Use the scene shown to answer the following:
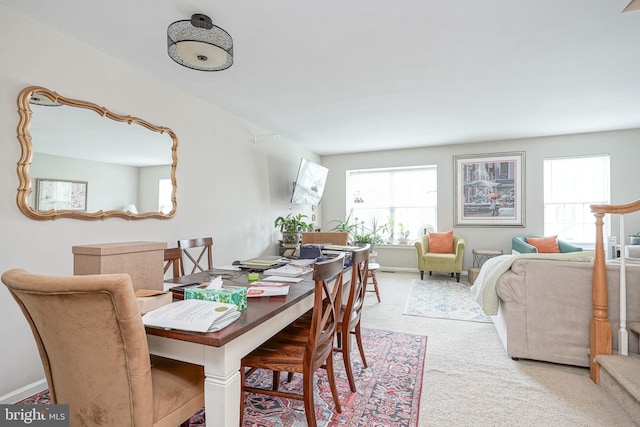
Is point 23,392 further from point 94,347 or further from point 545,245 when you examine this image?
point 545,245

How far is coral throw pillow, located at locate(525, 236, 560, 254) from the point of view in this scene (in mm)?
4770

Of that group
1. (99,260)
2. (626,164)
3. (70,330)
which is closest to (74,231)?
(99,260)

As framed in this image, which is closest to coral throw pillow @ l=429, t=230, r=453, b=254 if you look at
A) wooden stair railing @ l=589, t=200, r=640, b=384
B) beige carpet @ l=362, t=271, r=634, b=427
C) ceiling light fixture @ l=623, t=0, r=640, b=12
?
beige carpet @ l=362, t=271, r=634, b=427

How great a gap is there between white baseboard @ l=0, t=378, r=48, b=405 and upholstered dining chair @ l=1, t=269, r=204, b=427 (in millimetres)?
1390

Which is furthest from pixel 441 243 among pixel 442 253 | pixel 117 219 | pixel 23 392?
pixel 23 392

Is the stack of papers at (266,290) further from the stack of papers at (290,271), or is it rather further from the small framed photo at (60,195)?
the small framed photo at (60,195)

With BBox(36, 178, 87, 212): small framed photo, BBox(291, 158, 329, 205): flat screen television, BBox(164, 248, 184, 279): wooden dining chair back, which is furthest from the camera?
BBox(291, 158, 329, 205): flat screen television

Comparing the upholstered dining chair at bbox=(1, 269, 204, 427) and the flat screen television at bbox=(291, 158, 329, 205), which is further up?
the flat screen television at bbox=(291, 158, 329, 205)

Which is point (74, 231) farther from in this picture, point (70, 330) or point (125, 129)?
point (70, 330)

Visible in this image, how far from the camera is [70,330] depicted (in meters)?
0.96

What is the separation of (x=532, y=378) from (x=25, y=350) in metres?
3.36

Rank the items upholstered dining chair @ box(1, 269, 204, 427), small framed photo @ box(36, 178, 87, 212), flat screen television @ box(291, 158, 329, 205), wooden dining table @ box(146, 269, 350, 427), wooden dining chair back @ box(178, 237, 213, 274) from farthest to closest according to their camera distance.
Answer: flat screen television @ box(291, 158, 329, 205) < wooden dining chair back @ box(178, 237, 213, 274) < small framed photo @ box(36, 178, 87, 212) < wooden dining table @ box(146, 269, 350, 427) < upholstered dining chair @ box(1, 269, 204, 427)

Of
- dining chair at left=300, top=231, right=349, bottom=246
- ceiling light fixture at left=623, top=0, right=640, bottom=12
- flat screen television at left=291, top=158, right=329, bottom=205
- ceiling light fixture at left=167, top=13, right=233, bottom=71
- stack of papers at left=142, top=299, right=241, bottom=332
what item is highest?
ceiling light fixture at left=623, top=0, right=640, bottom=12

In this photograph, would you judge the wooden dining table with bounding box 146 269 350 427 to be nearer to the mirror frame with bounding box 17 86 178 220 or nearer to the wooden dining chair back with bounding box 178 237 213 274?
the wooden dining chair back with bounding box 178 237 213 274
